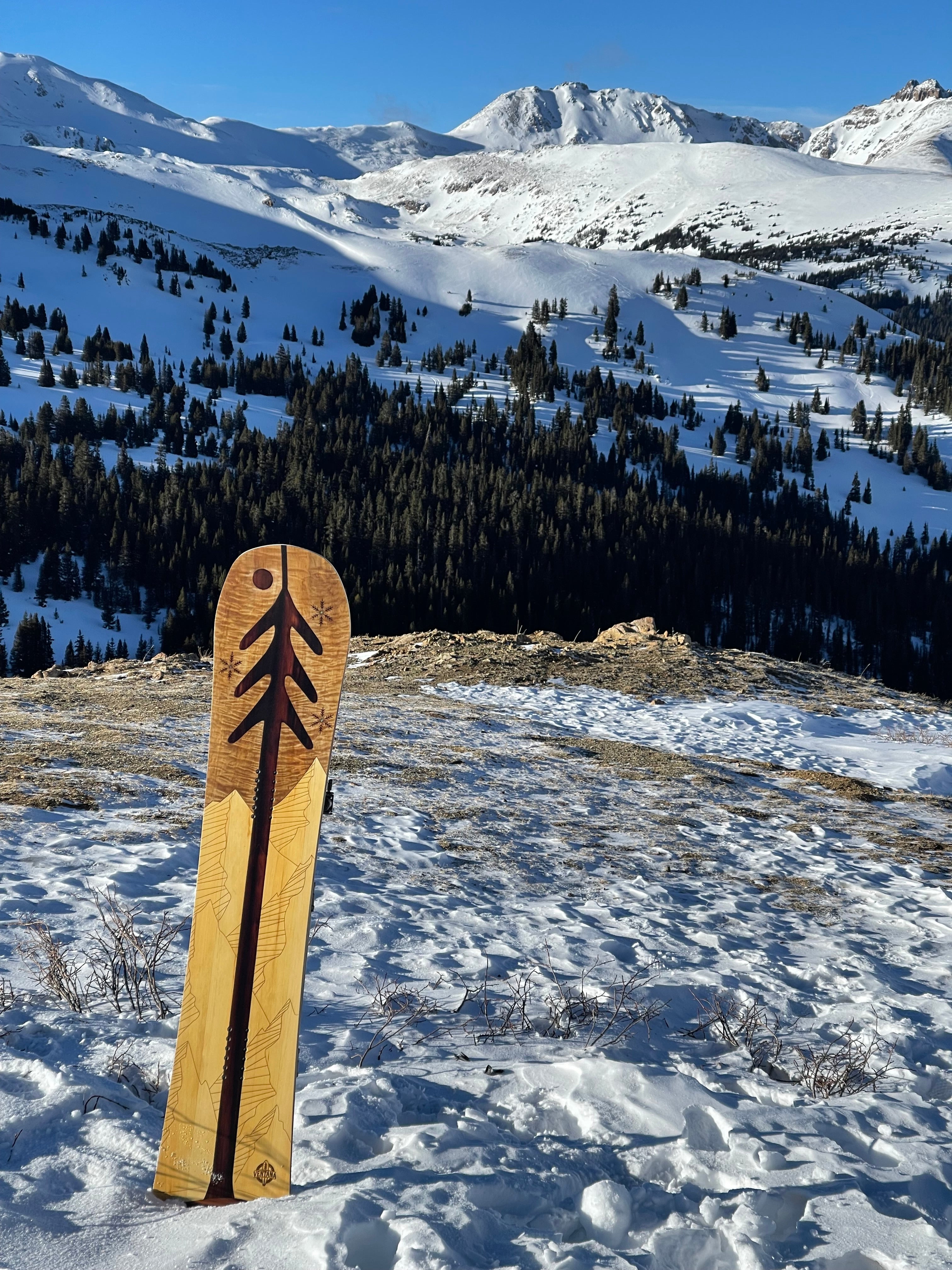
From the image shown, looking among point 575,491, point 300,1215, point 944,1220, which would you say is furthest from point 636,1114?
point 575,491

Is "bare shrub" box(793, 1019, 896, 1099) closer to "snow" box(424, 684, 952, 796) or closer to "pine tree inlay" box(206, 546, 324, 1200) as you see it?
"pine tree inlay" box(206, 546, 324, 1200)

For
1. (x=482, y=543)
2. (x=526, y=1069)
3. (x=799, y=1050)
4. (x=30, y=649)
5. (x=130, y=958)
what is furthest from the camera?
(x=482, y=543)

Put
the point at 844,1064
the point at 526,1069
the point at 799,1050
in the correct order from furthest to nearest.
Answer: the point at 799,1050 < the point at 844,1064 < the point at 526,1069

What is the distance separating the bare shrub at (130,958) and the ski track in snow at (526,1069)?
141 millimetres

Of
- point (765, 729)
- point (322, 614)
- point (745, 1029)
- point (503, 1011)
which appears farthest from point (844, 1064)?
point (765, 729)

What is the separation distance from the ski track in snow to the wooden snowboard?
21cm

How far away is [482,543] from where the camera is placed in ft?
301

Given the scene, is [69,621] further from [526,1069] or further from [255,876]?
[526,1069]

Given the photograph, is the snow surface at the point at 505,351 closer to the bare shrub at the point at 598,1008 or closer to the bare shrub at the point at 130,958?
the bare shrub at the point at 130,958

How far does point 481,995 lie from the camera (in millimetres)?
4812

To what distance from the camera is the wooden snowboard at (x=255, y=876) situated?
306 cm

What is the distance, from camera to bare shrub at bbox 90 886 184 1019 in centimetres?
422

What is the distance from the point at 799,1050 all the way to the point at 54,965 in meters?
4.20

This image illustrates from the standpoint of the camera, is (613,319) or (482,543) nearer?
(482,543)
